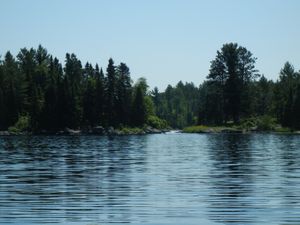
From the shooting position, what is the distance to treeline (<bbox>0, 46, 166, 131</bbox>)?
15725 centimetres

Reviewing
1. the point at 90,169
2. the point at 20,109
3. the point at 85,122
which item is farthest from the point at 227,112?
the point at 90,169

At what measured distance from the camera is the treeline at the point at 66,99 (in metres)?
157

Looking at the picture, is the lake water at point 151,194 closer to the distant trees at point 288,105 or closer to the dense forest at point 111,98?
the distant trees at point 288,105

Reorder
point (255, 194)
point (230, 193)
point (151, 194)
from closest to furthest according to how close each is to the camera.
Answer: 1. point (255, 194)
2. point (151, 194)
3. point (230, 193)

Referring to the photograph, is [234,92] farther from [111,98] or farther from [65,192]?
[65,192]

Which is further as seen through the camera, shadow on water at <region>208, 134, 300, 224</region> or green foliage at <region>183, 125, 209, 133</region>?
green foliage at <region>183, 125, 209, 133</region>

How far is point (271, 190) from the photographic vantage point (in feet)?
90.2

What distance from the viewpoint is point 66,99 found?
520ft

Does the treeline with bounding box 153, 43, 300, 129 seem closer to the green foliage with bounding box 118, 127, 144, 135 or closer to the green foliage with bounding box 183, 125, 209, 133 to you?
the green foliage with bounding box 183, 125, 209, 133

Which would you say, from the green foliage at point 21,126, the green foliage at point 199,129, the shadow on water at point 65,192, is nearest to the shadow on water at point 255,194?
the shadow on water at point 65,192

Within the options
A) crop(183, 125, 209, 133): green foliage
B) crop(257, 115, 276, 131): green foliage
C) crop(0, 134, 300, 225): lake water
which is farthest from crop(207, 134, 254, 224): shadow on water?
crop(183, 125, 209, 133): green foliage

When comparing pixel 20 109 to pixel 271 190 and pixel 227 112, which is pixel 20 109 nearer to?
pixel 227 112

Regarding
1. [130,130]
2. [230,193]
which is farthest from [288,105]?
[230,193]

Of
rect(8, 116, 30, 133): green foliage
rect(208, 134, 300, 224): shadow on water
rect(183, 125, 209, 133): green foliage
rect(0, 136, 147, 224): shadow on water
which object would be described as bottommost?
rect(208, 134, 300, 224): shadow on water
